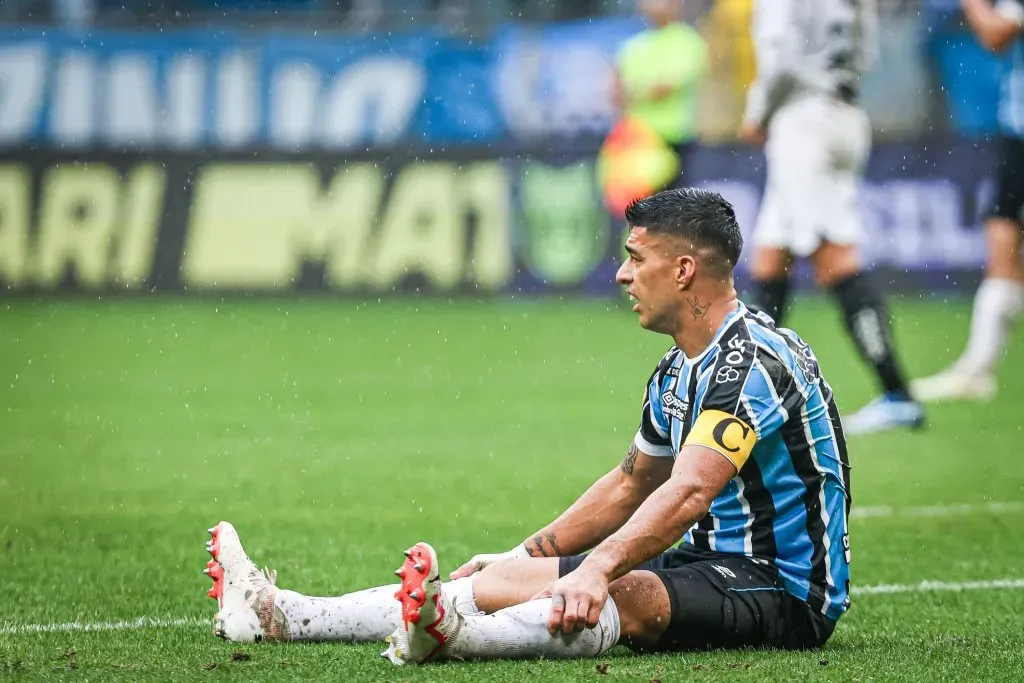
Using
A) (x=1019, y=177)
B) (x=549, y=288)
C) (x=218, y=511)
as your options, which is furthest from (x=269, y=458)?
(x=549, y=288)

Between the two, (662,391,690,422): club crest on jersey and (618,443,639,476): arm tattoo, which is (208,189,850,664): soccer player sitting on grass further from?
(618,443,639,476): arm tattoo

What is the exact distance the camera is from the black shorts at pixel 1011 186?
10.6 metres

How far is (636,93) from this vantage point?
15.1 metres

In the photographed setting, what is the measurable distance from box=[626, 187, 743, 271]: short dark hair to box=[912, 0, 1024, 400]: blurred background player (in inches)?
257

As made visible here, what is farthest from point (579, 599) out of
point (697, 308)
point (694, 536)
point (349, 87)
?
point (349, 87)

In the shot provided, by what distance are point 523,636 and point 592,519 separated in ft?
1.97

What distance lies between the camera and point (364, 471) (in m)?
8.22

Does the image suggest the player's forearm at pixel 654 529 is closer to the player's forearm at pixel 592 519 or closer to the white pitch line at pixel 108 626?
the player's forearm at pixel 592 519

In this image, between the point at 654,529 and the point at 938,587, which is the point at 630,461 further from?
the point at 938,587

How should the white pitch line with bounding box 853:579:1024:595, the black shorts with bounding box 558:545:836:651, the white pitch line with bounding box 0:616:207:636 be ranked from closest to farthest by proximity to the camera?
1. the black shorts with bounding box 558:545:836:651
2. the white pitch line with bounding box 0:616:207:636
3. the white pitch line with bounding box 853:579:1024:595

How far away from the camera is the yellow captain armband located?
4.13m

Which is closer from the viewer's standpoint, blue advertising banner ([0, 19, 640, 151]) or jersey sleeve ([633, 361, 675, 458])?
jersey sleeve ([633, 361, 675, 458])

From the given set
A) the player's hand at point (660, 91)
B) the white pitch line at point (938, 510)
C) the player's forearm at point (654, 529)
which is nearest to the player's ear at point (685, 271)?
the player's forearm at point (654, 529)

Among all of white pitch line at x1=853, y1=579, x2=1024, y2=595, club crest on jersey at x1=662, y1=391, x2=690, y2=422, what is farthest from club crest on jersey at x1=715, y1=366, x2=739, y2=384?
white pitch line at x1=853, y1=579, x2=1024, y2=595
